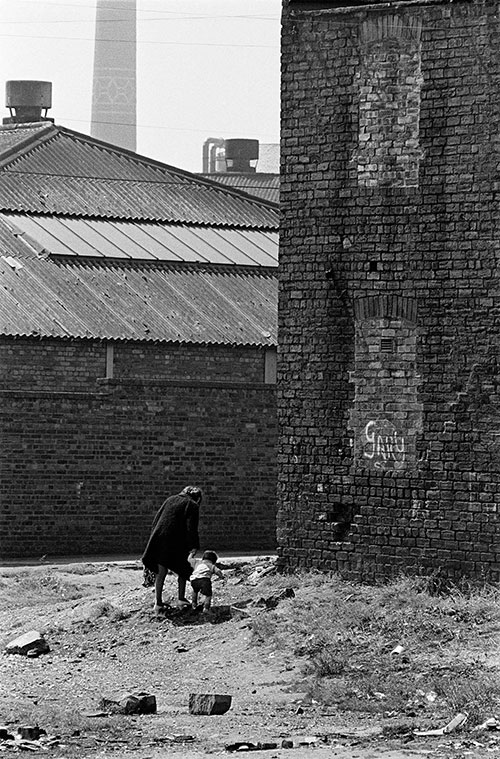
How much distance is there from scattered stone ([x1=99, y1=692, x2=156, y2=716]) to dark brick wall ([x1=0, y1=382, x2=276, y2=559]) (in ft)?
40.0

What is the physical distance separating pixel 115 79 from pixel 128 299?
57045 millimetres

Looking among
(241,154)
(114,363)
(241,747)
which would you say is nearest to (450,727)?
(241,747)

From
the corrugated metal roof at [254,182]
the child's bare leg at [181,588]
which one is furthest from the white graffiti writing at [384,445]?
the corrugated metal roof at [254,182]

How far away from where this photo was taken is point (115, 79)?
81.8 metres

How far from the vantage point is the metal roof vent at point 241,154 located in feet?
210

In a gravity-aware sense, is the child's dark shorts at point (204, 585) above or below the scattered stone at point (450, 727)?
above

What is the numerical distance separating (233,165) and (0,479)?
4201 centimetres

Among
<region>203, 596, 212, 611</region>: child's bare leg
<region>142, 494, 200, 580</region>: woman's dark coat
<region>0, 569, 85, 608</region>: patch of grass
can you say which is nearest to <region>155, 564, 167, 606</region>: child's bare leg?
<region>142, 494, 200, 580</region>: woman's dark coat

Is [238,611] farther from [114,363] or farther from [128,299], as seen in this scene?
[128,299]

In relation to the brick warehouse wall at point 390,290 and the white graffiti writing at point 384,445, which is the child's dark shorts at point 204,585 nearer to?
the brick warehouse wall at point 390,290

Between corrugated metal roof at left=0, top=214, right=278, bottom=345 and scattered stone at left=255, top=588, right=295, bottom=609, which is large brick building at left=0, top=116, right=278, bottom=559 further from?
scattered stone at left=255, top=588, right=295, bottom=609

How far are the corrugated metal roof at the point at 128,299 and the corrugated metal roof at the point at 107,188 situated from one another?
2134 mm

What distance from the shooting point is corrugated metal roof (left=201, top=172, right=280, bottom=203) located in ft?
192

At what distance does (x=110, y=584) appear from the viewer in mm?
19453
